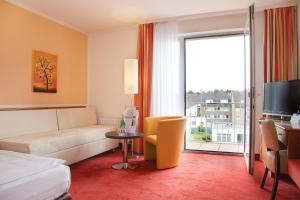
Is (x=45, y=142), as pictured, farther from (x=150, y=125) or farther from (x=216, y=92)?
(x=216, y=92)

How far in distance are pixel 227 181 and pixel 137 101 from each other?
2.22m

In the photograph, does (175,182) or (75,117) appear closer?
(175,182)

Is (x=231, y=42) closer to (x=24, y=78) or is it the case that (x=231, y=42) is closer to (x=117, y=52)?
(x=117, y=52)

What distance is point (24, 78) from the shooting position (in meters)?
3.57

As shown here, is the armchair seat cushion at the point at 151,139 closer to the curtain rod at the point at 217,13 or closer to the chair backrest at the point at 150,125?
the chair backrest at the point at 150,125

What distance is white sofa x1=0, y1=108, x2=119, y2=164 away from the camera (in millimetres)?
2867

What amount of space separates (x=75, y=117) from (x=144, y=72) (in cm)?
155

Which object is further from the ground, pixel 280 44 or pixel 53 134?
pixel 280 44

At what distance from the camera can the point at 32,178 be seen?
1.71 m

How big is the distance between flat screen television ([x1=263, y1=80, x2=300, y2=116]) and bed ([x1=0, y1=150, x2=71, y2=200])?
112 inches

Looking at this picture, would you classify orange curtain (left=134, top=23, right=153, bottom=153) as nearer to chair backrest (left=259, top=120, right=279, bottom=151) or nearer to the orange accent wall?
the orange accent wall

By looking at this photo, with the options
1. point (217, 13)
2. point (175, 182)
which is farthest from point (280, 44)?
point (175, 182)

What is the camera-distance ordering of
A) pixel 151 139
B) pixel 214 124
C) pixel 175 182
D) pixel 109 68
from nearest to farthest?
pixel 175 182
pixel 151 139
pixel 109 68
pixel 214 124

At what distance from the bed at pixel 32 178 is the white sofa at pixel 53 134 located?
2.47ft
